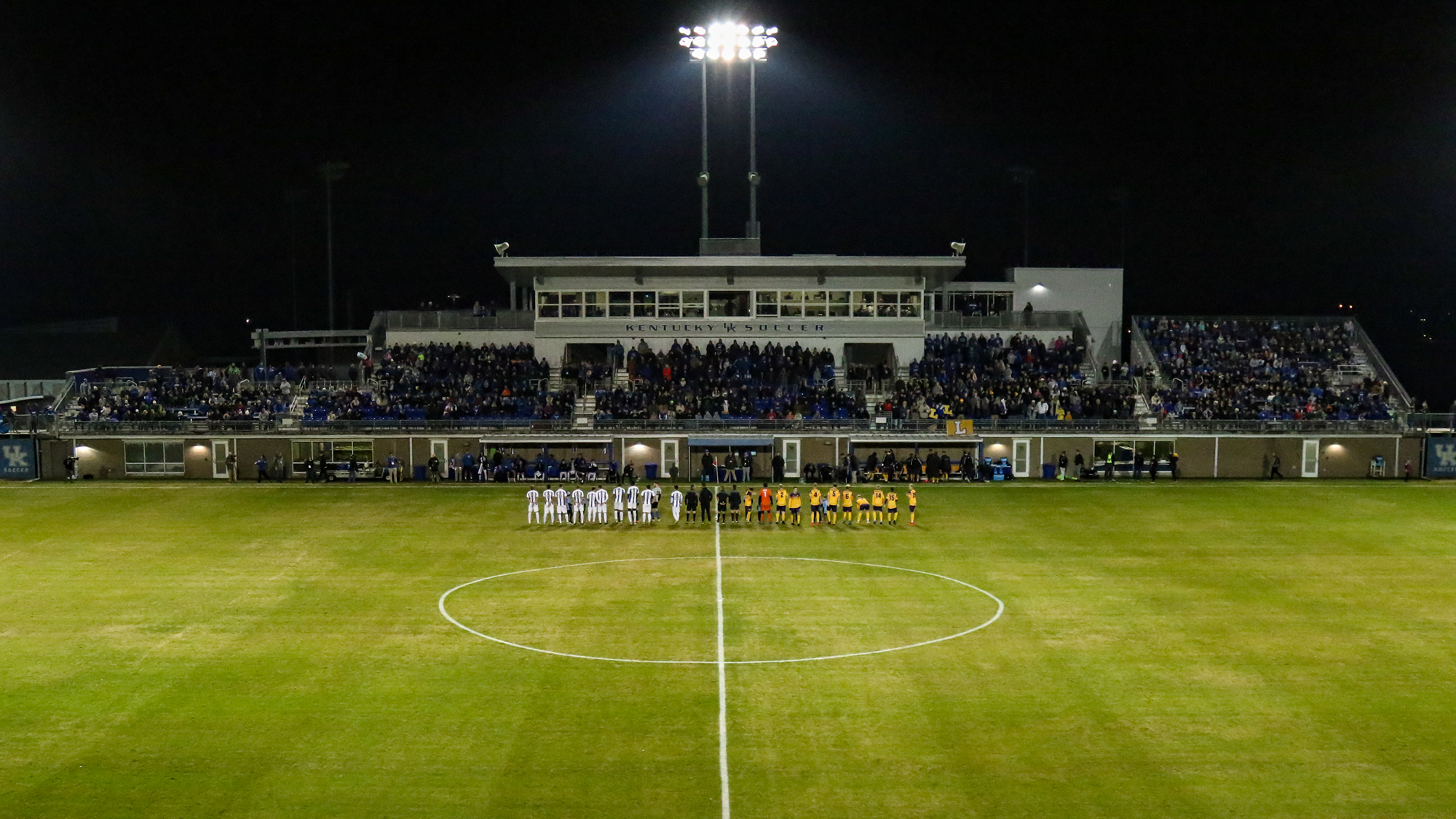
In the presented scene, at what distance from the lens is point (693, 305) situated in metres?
50.2

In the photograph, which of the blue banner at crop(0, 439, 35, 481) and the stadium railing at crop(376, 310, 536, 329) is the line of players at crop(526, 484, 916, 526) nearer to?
the stadium railing at crop(376, 310, 536, 329)

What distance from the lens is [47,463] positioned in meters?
42.4

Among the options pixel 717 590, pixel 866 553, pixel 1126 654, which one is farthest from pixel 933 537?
pixel 1126 654

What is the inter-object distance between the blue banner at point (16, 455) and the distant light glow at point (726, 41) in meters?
30.0

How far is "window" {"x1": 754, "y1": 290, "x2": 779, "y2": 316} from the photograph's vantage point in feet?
165

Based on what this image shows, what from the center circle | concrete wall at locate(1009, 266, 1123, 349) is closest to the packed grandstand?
concrete wall at locate(1009, 266, 1123, 349)

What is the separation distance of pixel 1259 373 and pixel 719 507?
1194 inches

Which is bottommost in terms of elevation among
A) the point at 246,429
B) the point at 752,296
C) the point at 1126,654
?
the point at 1126,654

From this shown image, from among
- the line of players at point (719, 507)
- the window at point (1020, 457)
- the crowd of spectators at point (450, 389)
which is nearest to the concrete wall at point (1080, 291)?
the window at point (1020, 457)

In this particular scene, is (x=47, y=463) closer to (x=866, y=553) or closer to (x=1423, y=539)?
(x=866, y=553)

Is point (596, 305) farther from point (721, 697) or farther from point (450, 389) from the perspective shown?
point (721, 697)

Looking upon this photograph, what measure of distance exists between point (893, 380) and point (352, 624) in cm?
3204

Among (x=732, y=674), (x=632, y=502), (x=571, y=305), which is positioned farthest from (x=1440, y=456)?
(x=732, y=674)

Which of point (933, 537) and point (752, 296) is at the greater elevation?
point (752, 296)
